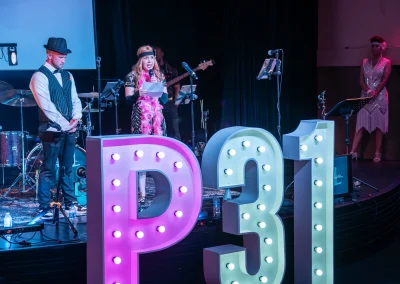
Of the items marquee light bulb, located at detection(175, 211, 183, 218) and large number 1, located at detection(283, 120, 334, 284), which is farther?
large number 1, located at detection(283, 120, 334, 284)

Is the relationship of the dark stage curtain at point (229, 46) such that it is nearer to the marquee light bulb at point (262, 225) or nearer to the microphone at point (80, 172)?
the microphone at point (80, 172)

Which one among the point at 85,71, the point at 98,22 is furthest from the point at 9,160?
the point at 98,22

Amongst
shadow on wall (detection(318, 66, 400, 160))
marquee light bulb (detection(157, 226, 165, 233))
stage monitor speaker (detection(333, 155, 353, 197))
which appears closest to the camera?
marquee light bulb (detection(157, 226, 165, 233))

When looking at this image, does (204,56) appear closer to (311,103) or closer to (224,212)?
(311,103)

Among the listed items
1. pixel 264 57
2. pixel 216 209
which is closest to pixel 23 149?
pixel 216 209

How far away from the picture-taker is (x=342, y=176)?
19.9ft

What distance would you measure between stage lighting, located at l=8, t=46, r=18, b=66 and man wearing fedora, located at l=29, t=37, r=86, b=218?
2.77 meters

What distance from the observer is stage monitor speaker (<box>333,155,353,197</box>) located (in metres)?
5.99

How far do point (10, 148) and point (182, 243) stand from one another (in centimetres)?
360

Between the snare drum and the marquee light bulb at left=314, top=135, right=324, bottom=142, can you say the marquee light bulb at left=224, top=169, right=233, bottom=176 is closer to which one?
the marquee light bulb at left=314, top=135, right=324, bottom=142

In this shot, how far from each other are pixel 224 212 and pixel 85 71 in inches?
228

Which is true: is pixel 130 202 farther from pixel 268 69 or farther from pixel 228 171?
pixel 268 69

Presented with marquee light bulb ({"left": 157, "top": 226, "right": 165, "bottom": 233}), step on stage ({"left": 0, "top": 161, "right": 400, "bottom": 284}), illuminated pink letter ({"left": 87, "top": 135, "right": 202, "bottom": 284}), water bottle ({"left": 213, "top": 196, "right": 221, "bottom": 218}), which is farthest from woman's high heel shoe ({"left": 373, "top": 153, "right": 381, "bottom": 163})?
marquee light bulb ({"left": 157, "top": 226, "right": 165, "bottom": 233})

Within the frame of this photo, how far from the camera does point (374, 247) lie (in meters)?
6.00
